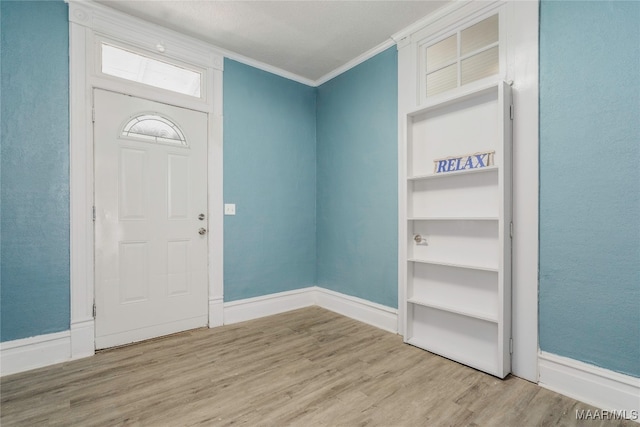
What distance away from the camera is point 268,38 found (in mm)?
3074

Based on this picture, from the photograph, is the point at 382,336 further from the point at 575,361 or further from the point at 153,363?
the point at 153,363

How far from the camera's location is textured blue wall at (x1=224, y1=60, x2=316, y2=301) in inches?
134

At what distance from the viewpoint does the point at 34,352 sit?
2.30 meters

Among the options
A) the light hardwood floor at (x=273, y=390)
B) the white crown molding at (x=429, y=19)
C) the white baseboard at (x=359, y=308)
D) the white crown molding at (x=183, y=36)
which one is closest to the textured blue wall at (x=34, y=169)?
the white crown molding at (x=183, y=36)

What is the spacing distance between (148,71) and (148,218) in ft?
4.71

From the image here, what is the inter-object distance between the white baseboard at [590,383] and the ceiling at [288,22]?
2.93 meters

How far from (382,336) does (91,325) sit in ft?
8.52

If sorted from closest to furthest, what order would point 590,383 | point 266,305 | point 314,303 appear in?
1. point 590,383
2. point 266,305
3. point 314,303

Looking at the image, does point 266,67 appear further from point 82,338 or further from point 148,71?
point 82,338

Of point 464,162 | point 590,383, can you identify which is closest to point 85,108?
point 464,162

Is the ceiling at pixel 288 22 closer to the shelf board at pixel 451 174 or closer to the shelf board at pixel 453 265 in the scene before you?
the shelf board at pixel 451 174

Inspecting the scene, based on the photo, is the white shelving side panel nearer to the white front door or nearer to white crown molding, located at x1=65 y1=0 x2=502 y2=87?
white crown molding, located at x1=65 y1=0 x2=502 y2=87

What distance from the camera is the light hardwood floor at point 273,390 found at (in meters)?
1.74

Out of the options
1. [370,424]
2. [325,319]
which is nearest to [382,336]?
[325,319]
